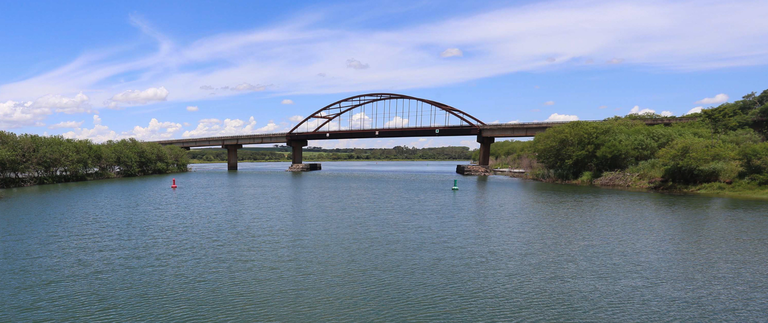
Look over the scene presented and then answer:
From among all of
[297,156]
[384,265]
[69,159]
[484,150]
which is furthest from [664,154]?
[297,156]

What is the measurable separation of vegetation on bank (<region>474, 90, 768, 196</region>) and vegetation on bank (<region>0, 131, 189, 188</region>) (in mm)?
75477

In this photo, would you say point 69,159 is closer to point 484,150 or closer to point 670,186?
point 484,150

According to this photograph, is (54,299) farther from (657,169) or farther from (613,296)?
(657,169)

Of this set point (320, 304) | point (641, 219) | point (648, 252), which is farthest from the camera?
point (641, 219)

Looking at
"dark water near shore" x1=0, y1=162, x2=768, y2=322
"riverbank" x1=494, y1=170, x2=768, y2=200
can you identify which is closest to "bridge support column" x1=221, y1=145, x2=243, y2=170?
"riverbank" x1=494, y1=170, x2=768, y2=200

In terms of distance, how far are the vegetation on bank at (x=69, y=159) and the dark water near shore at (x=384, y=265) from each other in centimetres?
3311

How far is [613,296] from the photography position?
1512 centimetres

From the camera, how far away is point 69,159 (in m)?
69.8

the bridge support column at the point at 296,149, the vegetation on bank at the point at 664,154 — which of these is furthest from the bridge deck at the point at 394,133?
the vegetation on bank at the point at 664,154

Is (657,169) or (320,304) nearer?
(320,304)

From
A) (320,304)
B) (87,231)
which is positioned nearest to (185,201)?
(87,231)

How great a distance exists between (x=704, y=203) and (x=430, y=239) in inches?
1180

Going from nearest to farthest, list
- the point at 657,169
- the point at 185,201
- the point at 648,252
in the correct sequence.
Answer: the point at 648,252
the point at 185,201
the point at 657,169

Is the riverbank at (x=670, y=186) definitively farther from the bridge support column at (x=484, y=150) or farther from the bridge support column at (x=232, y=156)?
the bridge support column at (x=232, y=156)
